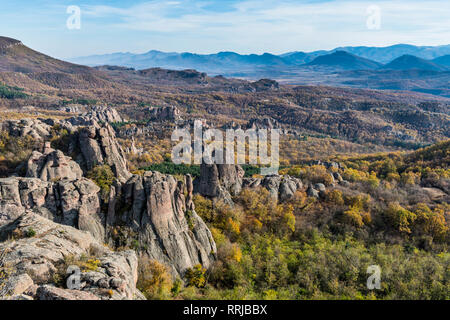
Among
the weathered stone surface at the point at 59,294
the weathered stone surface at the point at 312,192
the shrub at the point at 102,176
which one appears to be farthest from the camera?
the weathered stone surface at the point at 312,192

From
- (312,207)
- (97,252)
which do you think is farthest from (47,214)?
(312,207)

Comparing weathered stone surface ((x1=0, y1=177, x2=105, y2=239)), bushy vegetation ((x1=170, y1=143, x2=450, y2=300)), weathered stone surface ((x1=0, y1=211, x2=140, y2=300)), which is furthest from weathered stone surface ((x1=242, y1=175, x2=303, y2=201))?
weathered stone surface ((x1=0, y1=211, x2=140, y2=300))

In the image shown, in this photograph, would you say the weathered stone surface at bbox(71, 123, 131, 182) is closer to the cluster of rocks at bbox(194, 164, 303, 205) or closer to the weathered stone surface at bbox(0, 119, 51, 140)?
the weathered stone surface at bbox(0, 119, 51, 140)

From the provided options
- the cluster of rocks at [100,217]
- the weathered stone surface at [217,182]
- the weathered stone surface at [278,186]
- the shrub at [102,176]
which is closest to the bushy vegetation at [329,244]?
the weathered stone surface at [278,186]

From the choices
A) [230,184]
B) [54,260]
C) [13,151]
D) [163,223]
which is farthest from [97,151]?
[54,260]

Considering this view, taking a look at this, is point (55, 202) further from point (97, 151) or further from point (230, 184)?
point (230, 184)

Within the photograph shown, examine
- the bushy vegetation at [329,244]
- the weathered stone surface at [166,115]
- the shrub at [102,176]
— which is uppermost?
the weathered stone surface at [166,115]

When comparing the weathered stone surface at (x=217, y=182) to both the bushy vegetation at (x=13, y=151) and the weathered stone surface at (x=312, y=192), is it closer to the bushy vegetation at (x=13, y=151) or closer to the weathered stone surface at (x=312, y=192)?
the weathered stone surface at (x=312, y=192)
